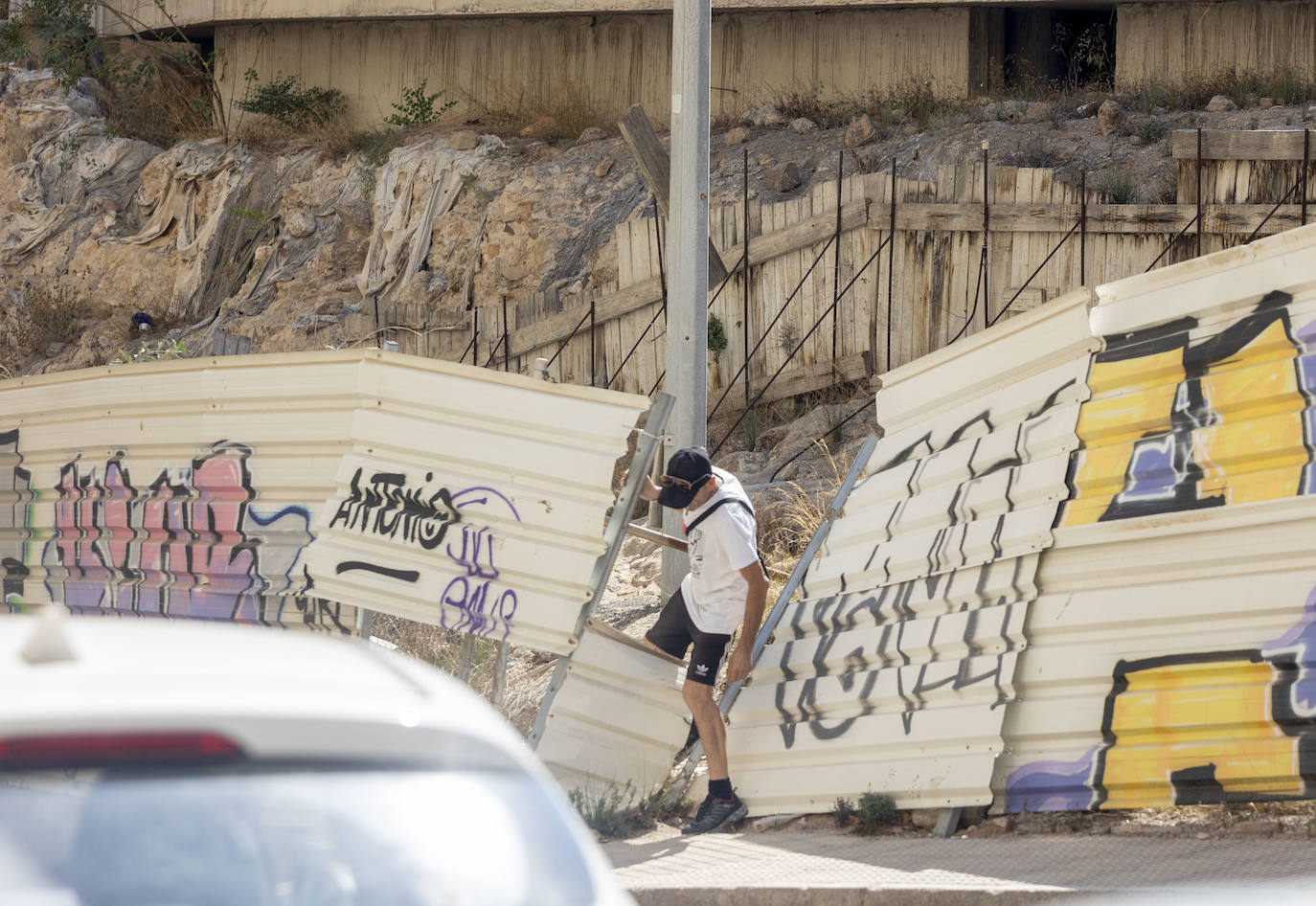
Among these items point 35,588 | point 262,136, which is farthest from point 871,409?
point 262,136

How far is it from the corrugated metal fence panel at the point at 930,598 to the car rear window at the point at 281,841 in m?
3.76

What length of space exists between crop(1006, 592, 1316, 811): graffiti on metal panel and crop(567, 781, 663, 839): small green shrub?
1716 mm

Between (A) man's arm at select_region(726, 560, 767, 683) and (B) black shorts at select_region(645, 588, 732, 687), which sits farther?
(B) black shorts at select_region(645, 588, 732, 687)

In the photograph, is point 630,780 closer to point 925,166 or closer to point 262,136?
point 925,166

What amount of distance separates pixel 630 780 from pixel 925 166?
8.39m

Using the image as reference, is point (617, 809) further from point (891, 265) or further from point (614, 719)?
point (891, 265)

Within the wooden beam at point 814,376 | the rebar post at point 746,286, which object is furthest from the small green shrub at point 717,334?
the wooden beam at point 814,376

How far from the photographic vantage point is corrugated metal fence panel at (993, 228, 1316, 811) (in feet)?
16.5

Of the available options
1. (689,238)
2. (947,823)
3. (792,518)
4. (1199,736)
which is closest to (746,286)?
(792,518)

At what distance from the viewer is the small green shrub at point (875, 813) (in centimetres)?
573

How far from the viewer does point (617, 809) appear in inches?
251

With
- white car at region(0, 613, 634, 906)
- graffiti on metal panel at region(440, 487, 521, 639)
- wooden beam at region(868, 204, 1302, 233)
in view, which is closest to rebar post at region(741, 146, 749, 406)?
wooden beam at region(868, 204, 1302, 233)

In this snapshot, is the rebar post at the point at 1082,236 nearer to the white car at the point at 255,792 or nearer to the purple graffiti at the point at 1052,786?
the purple graffiti at the point at 1052,786

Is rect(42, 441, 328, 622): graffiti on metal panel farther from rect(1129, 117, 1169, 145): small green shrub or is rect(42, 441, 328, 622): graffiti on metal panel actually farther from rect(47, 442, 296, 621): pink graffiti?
rect(1129, 117, 1169, 145): small green shrub
